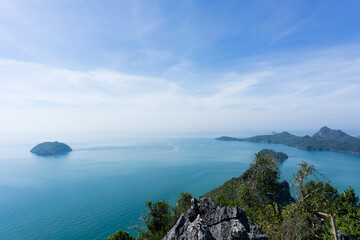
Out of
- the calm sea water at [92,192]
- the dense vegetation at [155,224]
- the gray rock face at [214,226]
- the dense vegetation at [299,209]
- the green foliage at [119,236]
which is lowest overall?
the calm sea water at [92,192]

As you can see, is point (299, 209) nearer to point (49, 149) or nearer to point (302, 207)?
point (302, 207)

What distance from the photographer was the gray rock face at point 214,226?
656cm

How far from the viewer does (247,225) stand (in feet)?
26.9

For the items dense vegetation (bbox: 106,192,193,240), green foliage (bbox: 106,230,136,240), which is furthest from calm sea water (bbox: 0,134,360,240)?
dense vegetation (bbox: 106,192,193,240)

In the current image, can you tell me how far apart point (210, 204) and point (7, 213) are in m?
64.9

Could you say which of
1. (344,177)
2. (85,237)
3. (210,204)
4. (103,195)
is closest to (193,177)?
(103,195)

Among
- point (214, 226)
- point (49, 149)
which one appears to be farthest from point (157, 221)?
point (49, 149)

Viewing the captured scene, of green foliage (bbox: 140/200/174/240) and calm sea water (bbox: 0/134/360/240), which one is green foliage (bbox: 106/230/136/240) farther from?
calm sea water (bbox: 0/134/360/240)

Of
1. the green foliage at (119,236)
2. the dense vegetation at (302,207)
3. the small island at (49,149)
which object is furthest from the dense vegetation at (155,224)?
the small island at (49,149)

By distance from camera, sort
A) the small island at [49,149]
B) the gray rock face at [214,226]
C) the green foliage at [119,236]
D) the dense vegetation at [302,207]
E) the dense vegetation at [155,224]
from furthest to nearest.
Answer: the small island at [49,149] < the green foliage at [119,236] < the dense vegetation at [155,224] < the dense vegetation at [302,207] < the gray rock face at [214,226]

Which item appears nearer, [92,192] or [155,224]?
[155,224]

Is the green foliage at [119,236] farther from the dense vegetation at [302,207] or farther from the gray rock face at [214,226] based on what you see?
the gray rock face at [214,226]

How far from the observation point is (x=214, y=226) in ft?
27.0

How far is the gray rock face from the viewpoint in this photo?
6562 millimetres
